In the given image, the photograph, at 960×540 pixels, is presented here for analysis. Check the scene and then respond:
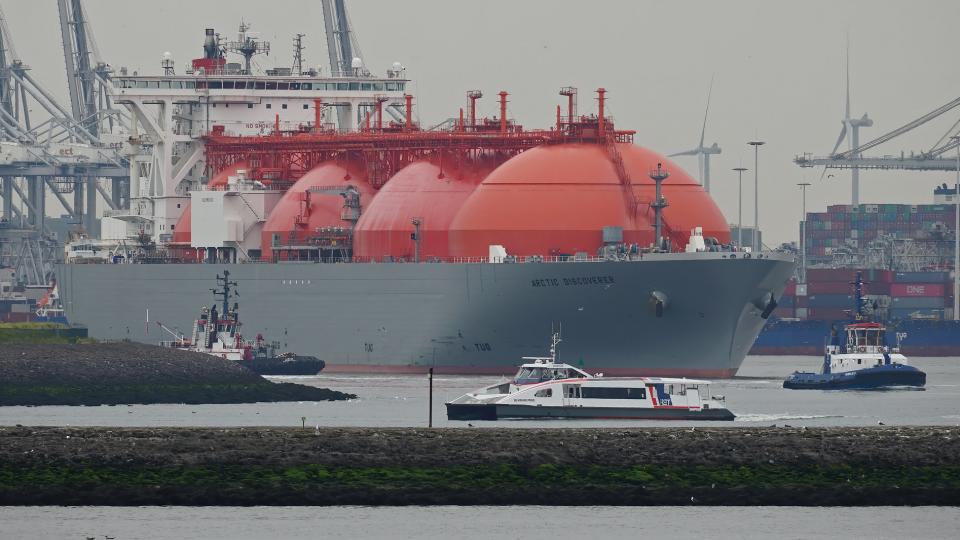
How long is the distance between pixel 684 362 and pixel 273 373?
55.5ft

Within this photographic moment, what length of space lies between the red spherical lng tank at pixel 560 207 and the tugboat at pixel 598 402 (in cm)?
2642

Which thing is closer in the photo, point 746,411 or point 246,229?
point 746,411

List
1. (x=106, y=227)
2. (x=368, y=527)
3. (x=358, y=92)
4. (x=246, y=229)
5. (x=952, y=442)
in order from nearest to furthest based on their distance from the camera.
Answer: (x=368, y=527)
(x=952, y=442)
(x=246, y=229)
(x=358, y=92)
(x=106, y=227)

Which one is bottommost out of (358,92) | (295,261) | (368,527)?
(368,527)

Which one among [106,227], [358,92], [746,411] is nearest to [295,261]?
[358,92]

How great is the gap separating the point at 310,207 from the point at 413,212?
288 inches

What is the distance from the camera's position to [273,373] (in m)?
92.2

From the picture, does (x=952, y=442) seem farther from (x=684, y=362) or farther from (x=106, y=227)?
A: (x=106, y=227)

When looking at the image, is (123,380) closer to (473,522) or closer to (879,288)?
(473,522)

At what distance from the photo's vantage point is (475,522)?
41.8 meters

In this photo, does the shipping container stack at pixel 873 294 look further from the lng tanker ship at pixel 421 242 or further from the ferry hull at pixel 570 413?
the ferry hull at pixel 570 413

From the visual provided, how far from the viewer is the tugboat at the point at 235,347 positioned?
90.0 metres

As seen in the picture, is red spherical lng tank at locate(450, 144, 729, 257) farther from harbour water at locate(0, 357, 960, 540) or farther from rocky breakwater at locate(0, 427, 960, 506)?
harbour water at locate(0, 357, 960, 540)

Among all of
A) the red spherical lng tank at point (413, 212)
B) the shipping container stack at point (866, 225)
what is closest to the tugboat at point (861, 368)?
the red spherical lng tank at point (413, 212)
